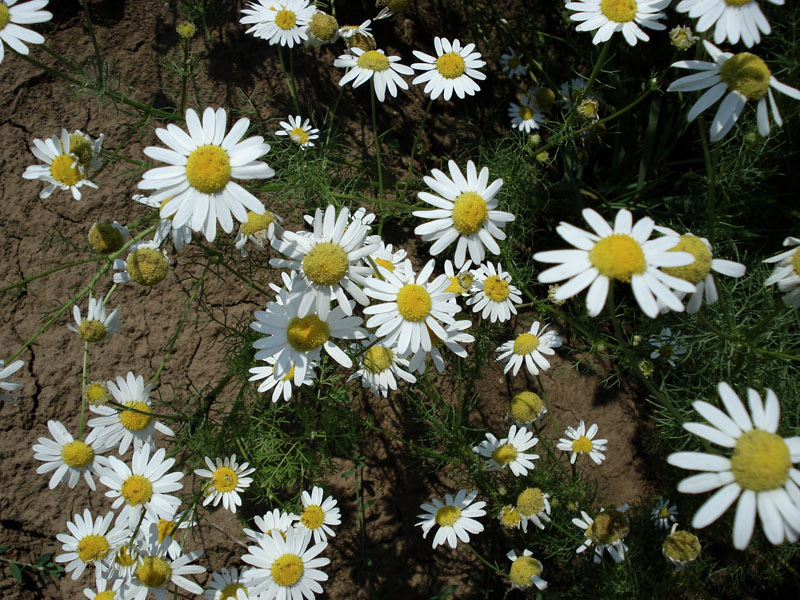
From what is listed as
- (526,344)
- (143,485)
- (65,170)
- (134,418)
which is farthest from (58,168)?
(526,344)

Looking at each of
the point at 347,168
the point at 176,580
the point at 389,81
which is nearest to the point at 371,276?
the point at 389,81

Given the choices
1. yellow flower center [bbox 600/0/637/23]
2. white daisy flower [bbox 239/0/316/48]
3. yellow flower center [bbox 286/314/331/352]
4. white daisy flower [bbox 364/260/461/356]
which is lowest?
yellow flower center [bbox 286/314/331/352]

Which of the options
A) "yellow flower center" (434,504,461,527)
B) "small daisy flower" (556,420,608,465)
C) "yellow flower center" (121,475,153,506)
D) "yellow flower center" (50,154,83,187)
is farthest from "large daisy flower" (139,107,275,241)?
"small daisy flower" (556,420,608,465)

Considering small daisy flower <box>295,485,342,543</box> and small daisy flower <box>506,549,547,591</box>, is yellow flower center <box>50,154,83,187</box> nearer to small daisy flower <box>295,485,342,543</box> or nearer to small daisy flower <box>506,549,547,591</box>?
small daisy flower <box>295,485,342,543</box>

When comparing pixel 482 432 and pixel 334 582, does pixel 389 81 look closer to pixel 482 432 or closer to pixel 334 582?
pixel 482 432

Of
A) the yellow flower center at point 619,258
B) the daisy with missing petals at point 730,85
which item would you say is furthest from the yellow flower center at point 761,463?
the daisy with missing petals at point 730,85

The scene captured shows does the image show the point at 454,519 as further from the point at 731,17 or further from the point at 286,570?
the point at 731,17

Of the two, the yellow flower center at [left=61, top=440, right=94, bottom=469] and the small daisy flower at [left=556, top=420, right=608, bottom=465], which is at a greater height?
the small daisy flower at [left=556, top=420, right=608, bottom=465]

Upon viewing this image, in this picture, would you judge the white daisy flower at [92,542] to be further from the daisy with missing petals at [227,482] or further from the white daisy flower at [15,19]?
the white daisy flower at [15,19]
